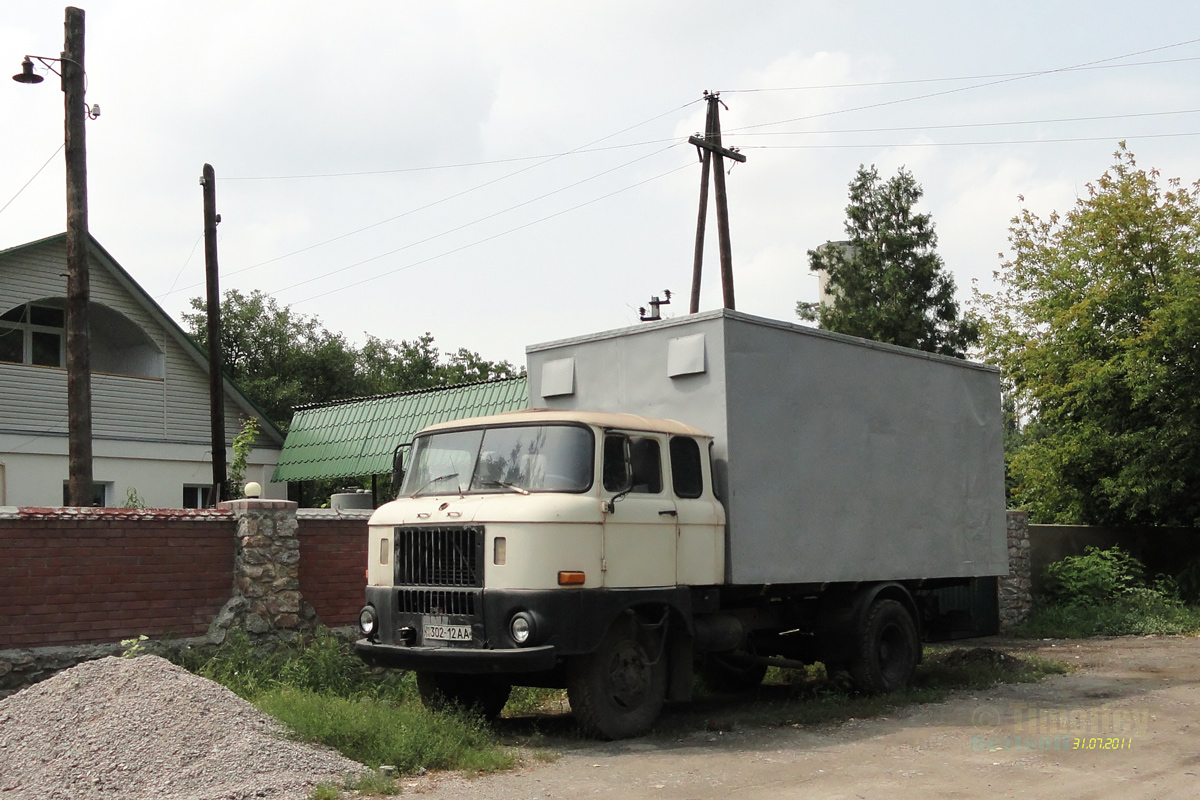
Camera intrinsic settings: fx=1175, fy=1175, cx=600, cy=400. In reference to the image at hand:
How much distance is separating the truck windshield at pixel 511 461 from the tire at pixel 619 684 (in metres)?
1.25

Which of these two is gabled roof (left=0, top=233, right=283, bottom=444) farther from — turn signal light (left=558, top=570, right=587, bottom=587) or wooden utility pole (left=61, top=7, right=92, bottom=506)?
turn signal light (left=558, top=570, right=587, bottom=587)

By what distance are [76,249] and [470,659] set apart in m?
7.48

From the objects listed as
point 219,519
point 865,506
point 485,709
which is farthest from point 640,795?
point 219,519

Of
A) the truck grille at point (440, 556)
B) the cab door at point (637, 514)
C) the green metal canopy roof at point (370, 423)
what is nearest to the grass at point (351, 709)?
the truck grille at point (440, 556)

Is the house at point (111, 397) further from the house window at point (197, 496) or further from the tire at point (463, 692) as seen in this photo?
the tire at point (463, 692)

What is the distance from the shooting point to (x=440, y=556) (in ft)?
29.3

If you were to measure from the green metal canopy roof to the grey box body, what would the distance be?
255 inches

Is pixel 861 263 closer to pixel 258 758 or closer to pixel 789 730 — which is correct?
pixel 789 730

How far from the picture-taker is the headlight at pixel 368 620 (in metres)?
9.36

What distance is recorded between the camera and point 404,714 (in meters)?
8.82

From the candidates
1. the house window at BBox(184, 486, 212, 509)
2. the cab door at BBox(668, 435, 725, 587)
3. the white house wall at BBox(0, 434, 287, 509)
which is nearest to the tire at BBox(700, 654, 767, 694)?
the cab door at BBox(668, 435, 725, 587)

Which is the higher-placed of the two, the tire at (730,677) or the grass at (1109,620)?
the tire at (730,677)

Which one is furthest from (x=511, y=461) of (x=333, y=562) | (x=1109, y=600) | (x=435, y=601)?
(x=1109, y=600)

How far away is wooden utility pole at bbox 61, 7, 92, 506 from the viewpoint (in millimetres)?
12492
